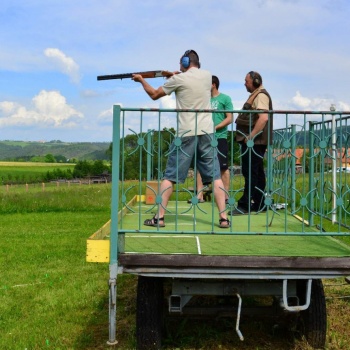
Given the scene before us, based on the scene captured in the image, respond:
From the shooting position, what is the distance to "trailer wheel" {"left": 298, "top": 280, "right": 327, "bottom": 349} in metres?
4.31

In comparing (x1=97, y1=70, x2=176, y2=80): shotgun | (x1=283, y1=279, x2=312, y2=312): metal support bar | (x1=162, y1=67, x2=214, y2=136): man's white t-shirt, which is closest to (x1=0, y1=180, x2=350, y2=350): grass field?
(x1=283, y1=279, x2=312, y2=312): metal support bar

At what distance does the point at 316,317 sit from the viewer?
170 inches

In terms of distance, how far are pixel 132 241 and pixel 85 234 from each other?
8411 mm

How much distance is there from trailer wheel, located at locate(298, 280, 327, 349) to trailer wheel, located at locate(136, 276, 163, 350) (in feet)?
3.67

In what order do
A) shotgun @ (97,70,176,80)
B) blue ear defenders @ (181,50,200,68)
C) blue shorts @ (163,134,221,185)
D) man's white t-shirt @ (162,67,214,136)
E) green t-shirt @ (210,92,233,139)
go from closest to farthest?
blue shorts @ (163,134,221,185) < man's white t-shirt @ (162,67,214,136) < blue ear defenders @ (181,50,200,68) < shotgun @ (97,70,176,80) < green t-shirt @ (210,92,233,139)

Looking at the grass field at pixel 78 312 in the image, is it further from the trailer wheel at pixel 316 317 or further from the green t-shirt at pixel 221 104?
the green t-shirt at pixel 221 104

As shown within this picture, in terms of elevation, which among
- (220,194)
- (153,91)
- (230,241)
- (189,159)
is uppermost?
(153,91)

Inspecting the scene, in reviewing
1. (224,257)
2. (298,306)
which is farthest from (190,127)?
(298,306)

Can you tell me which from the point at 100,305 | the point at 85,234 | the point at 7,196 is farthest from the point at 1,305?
the point at 7,196

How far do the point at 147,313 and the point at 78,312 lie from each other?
→ 6.32ft

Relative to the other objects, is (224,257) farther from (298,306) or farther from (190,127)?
(190,127)

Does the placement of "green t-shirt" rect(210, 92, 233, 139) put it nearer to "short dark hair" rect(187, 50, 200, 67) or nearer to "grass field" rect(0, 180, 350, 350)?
"grass field" rect(0, 180, 350, 350)

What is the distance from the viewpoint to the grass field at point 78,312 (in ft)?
16.1

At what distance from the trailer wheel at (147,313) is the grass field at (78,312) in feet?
1.44
